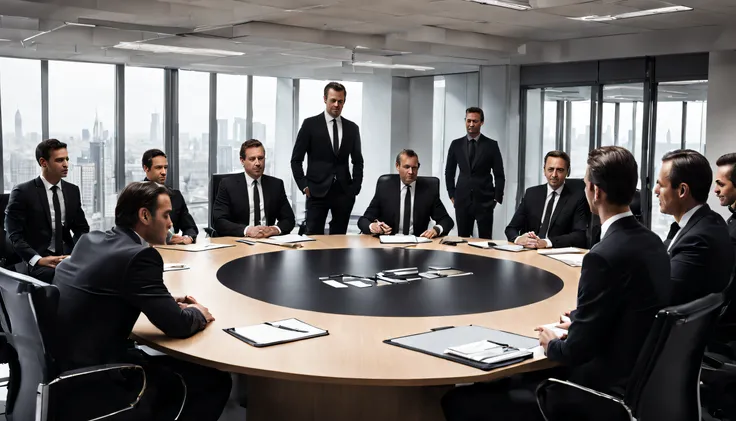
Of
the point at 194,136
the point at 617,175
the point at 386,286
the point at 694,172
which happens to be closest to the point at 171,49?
the point at 194,136

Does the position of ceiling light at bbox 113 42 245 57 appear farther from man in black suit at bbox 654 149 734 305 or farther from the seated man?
man in black suit at bbox 654 149 734 305

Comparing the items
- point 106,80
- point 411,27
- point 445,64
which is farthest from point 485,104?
point 106,80

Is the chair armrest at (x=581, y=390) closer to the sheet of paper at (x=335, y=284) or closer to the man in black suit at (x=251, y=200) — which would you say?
the sheet of paper at (x=335, y=284)

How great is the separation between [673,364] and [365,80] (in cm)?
1116

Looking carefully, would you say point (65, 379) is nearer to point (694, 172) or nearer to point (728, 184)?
point (694, 172)

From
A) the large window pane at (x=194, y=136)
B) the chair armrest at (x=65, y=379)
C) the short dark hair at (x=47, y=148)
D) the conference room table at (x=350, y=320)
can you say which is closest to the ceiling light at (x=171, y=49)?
the large window pane at (x=194, y=136)

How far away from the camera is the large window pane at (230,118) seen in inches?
525

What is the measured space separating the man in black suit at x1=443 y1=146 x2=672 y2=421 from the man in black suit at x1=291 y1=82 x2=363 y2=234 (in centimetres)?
456

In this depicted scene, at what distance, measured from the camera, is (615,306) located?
8.53 feet

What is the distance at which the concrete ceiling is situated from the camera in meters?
7.66

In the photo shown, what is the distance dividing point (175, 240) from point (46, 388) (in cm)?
290

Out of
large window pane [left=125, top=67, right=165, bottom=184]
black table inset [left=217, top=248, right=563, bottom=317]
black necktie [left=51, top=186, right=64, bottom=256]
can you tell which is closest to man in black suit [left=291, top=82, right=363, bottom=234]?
black table inset [left=217, top=248, right=563, bottom=317]

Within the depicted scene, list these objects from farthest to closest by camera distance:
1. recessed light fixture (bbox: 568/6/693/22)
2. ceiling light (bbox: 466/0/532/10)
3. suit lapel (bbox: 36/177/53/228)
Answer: recessed light fixture (bbox: 568/6/693/22) → ceiling light (bbox: 466/0/532/10) → suit lapel (bbox: 36/177/53/228)

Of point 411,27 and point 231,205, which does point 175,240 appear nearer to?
point 231,205
